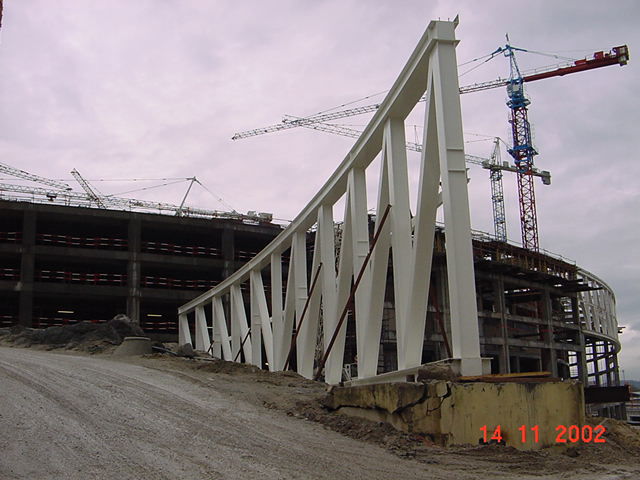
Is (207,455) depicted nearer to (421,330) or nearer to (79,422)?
(79,422)

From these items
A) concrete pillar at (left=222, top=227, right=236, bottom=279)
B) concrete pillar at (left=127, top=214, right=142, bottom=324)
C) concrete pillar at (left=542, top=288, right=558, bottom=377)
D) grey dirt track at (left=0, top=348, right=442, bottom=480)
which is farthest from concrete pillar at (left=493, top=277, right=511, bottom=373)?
grey dirt track at (left=0, top=348, right=442, bottom=480)

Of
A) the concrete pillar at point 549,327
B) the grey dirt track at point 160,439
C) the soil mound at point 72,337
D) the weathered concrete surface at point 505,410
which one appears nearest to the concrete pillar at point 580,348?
the concrete pillar at point 549,327

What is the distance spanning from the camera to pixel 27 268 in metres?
54.5

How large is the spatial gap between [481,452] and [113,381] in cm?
878

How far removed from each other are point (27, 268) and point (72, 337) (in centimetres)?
3017

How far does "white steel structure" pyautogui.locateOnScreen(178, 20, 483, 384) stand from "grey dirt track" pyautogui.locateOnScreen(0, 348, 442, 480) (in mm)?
2099

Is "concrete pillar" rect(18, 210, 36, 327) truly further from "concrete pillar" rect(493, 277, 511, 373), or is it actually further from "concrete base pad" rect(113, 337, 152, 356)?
"concrete pillar" rect(493, 277, 511, 373)

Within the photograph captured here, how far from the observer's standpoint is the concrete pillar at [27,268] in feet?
175

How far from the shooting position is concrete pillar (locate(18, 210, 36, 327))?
53.5 meters

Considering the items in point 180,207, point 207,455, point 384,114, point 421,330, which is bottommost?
point 207,455

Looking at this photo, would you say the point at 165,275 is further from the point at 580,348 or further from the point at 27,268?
the point at 580,348

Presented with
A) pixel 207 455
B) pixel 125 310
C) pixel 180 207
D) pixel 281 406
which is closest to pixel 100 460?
pixel 207 455

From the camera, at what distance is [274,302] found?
21172 mm

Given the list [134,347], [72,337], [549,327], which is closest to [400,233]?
[134,347]
